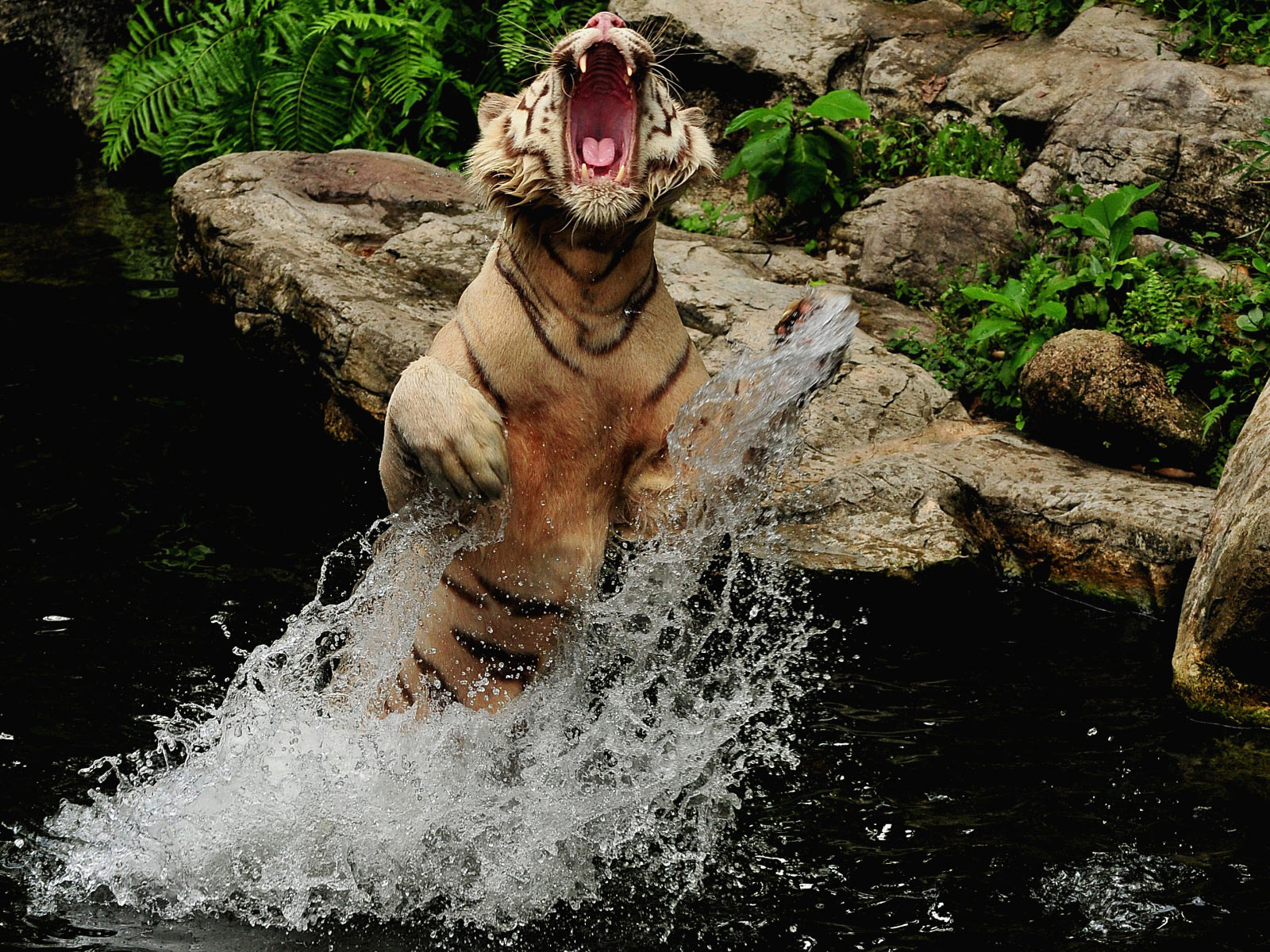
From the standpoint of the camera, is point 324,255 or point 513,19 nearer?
Result: point 324,255

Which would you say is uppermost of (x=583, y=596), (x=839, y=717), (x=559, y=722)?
(x=583, y=596)

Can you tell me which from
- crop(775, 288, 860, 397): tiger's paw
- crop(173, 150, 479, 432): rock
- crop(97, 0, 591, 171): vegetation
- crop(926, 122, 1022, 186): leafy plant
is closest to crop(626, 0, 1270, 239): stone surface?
crop(926, 122, 1022, 186): leafy plant

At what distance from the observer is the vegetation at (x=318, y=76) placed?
8.69m

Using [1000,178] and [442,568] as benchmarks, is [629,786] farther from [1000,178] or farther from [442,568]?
[1000,178]

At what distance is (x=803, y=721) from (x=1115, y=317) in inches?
116

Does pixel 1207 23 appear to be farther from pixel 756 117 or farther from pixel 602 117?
pixel 602 117

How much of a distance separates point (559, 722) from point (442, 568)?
550 mm

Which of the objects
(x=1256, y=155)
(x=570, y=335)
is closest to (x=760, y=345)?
(x=570, y=335)

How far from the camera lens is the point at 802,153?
284 inches

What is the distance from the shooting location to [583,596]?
3213 mm

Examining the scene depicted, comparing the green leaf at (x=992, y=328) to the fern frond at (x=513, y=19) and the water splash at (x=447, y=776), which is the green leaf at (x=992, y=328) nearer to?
the water splash at (x=447, y=776)

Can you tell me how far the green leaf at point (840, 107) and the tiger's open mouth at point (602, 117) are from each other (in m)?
4.28

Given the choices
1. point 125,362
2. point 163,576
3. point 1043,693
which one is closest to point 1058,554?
point 1043,693

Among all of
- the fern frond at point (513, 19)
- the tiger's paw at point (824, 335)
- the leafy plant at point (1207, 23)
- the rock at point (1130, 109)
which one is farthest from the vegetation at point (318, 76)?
Answer: the tiger's paw at point (824, 335)
